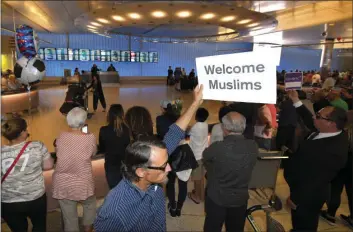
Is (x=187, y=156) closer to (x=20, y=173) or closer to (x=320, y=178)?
(x=320, y=178)

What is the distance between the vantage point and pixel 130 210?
45.4 inches

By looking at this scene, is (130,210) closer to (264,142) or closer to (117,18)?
(117,18)

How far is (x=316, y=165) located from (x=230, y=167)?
0.74 m

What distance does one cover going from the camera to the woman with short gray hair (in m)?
2.30

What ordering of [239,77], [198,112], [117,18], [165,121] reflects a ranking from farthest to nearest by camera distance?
[198,112], [165,121], [117,18], [239,77]

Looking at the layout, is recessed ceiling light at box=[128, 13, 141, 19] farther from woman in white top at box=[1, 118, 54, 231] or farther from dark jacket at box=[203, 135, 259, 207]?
dark jacket at box=[203, 135, 259, 207]

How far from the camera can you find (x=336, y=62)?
2727cm

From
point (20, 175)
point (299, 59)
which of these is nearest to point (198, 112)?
point (20, 175)

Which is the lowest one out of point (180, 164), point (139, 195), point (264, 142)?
point (264, 142)

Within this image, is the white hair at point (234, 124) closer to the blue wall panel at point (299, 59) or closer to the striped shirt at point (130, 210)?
the striped shirt at point (130, 210)

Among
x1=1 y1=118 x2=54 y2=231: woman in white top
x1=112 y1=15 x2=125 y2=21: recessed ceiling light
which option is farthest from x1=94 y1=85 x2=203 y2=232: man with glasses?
x1=112 y1=15 x2=125 y2=21: recessed ceiling light

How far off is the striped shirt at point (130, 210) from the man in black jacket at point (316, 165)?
59.9 inches

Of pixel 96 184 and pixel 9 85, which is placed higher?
pixel 9 85

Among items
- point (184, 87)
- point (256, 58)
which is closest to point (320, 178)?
point (256, 58)
